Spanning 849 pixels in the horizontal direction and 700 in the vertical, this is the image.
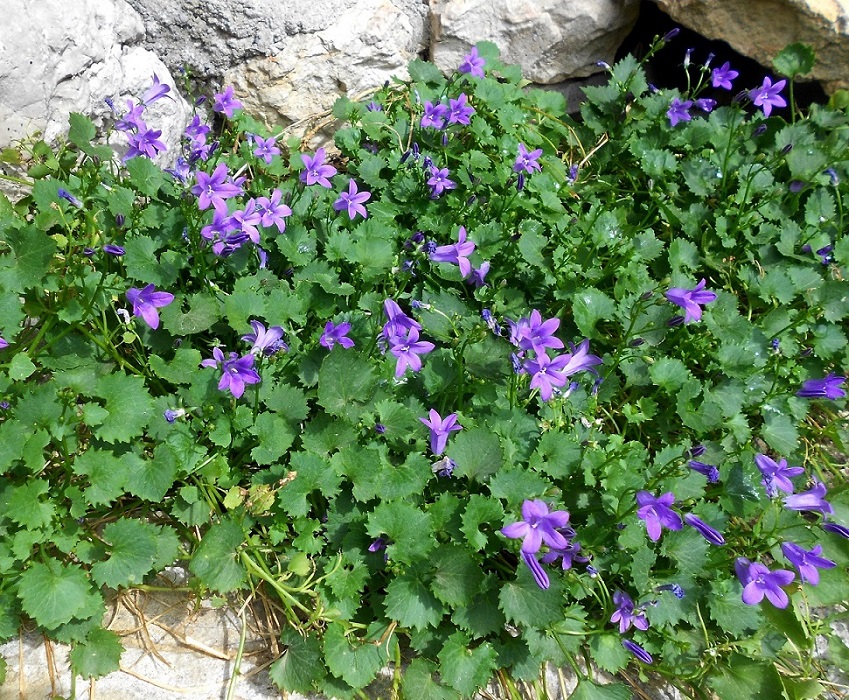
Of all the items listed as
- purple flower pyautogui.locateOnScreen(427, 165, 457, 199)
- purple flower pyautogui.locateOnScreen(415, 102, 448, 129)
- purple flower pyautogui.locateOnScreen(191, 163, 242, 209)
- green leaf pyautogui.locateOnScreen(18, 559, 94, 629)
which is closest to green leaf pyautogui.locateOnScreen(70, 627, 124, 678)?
green leaf pyautogui.locateOnScreen(18, 559, 94, 629)

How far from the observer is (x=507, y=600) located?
2406 mm

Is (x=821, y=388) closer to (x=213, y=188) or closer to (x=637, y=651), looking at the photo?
(x=637, y=651)

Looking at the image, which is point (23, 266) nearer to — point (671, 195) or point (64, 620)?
point (64, 620)

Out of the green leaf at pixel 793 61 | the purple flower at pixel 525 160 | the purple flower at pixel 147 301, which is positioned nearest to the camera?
the purple flower at pixel 147 301

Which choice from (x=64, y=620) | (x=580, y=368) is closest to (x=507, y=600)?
(x=580, y=368)

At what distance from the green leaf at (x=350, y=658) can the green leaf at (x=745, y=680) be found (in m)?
1.35

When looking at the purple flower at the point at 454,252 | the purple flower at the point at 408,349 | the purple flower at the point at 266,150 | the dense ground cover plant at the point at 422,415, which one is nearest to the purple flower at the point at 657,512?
the dense ground cover plant at the point at 422,415

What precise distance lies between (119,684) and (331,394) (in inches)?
50.6

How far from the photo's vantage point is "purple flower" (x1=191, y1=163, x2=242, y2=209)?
2.65 m

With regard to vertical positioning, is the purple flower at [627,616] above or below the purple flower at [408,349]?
below

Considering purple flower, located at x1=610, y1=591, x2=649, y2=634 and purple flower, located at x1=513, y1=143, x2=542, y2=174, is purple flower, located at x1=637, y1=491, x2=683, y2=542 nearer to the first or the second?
purple flower, located at x1=610, y1=591, x2=649, y2=634

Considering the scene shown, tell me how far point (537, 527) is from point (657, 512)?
1.53 feet

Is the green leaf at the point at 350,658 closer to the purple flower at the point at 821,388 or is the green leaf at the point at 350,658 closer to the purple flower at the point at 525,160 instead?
the purple flower at the point at 821,388

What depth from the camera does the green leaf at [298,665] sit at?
239cm
